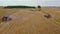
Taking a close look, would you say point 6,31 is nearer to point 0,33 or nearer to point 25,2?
point 0,33

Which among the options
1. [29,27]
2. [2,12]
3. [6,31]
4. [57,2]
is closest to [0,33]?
[6,31]

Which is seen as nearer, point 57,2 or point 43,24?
point 43,24

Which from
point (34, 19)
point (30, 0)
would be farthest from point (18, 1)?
point (34, 19)

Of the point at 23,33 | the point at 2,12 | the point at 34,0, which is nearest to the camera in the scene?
the point at 23,33

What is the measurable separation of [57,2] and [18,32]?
40.5 inches

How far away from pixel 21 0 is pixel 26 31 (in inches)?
37.4

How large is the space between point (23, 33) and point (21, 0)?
0.96 m

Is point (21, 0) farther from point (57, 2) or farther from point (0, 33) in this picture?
point (0, 33)

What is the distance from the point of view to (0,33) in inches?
21.7

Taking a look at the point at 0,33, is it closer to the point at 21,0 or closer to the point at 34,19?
the point at 34,19

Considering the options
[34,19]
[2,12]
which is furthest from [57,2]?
[34,19]

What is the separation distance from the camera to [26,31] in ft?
1.77

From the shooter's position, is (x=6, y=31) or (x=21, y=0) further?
(x=21, y=0)

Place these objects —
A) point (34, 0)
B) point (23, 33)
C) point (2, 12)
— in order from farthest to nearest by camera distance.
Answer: point (34, 0)
point (2, 12)
point (23, 33)
